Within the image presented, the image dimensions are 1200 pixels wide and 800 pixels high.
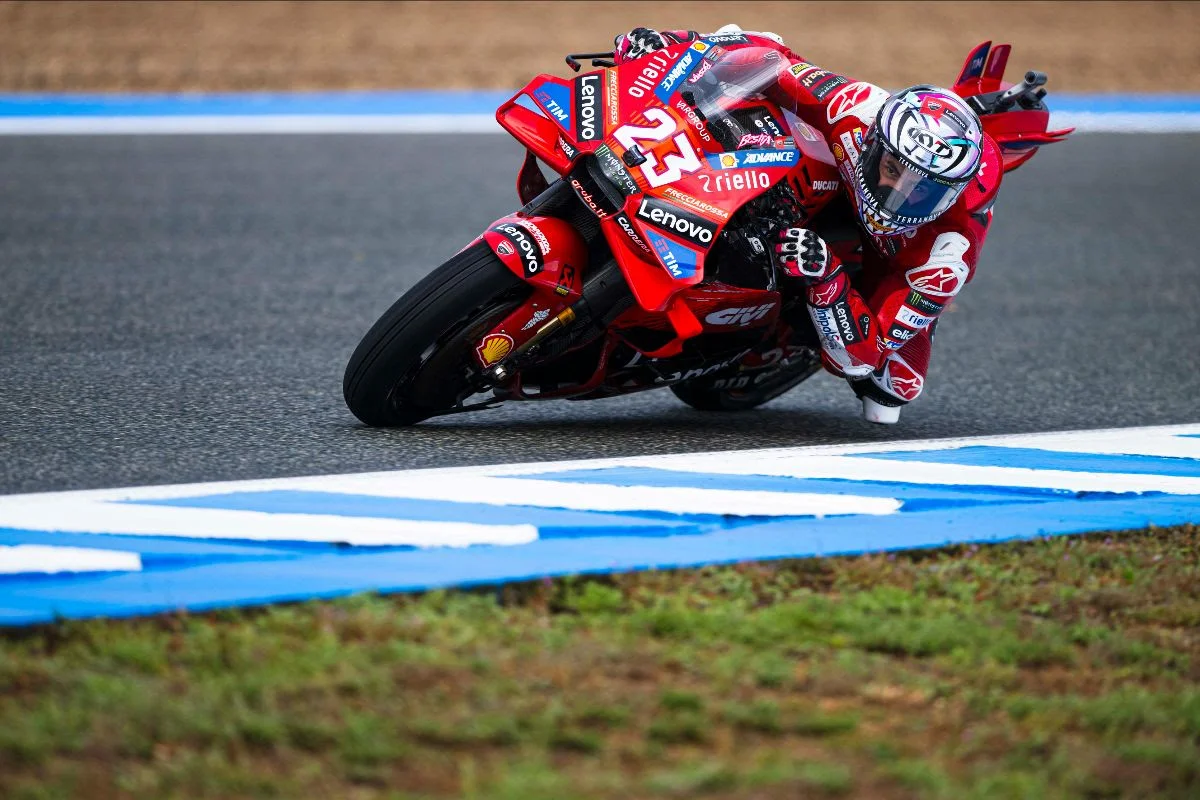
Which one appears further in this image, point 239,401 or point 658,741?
point 239,401

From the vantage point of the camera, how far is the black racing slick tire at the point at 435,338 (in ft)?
14.9

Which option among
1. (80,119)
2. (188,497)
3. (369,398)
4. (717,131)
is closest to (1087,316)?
(717,131)

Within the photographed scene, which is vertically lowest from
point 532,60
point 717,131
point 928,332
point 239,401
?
point 532,60

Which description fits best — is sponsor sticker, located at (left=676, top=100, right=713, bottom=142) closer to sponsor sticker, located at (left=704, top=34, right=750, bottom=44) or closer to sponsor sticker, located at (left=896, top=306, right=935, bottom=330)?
sponsor sticker, located at (left=704, top=34, right=750, bottom=44)

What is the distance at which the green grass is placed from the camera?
9.05ft

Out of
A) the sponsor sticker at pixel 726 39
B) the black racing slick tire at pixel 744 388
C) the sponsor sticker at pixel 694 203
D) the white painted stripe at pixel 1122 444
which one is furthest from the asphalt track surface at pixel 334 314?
the sponsor sticker at pixel 726 39

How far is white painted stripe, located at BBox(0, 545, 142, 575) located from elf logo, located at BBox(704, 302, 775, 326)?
6.96ft

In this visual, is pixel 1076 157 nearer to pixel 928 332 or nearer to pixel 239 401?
pixel 928 332

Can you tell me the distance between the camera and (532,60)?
16.4 metres

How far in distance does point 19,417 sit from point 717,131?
2.61 metres

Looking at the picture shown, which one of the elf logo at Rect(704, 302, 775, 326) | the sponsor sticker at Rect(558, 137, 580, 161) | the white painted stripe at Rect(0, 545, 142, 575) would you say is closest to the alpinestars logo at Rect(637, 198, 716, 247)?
the sponsor sticker at Rect(558, 137, 580, 161)

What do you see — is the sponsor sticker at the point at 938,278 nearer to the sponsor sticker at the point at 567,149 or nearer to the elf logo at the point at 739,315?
the elf logo at the point at 739,315

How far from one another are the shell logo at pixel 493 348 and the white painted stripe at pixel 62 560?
1.39 meters

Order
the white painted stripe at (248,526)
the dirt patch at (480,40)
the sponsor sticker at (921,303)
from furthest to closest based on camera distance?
the dirt patch at (480,40), the sponsor sticker at (921,303), the white painted stripe at (248,526)
